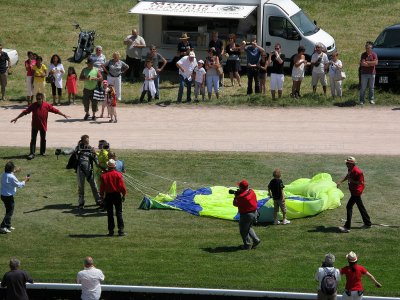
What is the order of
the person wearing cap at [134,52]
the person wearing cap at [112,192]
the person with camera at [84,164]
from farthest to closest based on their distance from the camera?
1. the person wearing cap at [134,52]
2. the person with camera at [84,164]
3. the person wearing cap at [112,192]

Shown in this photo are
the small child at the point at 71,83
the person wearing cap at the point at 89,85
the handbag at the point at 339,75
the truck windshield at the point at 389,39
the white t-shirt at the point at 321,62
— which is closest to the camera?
the person wearing cap at the point at 89,85

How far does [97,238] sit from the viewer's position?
76.6 ft

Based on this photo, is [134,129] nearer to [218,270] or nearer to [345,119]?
[345,119]

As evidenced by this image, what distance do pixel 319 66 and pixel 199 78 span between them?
12.8ft

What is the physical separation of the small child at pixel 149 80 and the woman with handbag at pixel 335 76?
560 centimetres

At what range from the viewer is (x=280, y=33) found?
39281 mm

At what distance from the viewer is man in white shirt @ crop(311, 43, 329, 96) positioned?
3584cm

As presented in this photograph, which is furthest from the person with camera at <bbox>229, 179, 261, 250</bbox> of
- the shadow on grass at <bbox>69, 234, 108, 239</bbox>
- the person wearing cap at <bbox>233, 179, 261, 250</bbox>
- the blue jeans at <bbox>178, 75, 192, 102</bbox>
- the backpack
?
the blue jeans at <bbox>178, 75, 192, 102</bbox>

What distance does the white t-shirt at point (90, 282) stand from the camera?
18656 mm

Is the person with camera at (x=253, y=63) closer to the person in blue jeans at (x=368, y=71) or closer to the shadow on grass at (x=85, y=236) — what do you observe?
the person in blue jeans at (x=368, y=71)

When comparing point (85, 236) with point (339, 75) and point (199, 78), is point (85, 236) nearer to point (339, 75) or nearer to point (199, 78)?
point (199, 78)

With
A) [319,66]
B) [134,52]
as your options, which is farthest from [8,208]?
[134,52]

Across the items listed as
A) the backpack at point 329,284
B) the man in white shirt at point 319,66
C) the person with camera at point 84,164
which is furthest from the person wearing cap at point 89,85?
the backpack at point 329,284

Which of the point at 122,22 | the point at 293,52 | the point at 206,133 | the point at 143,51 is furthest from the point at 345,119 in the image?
the point at 122,22
